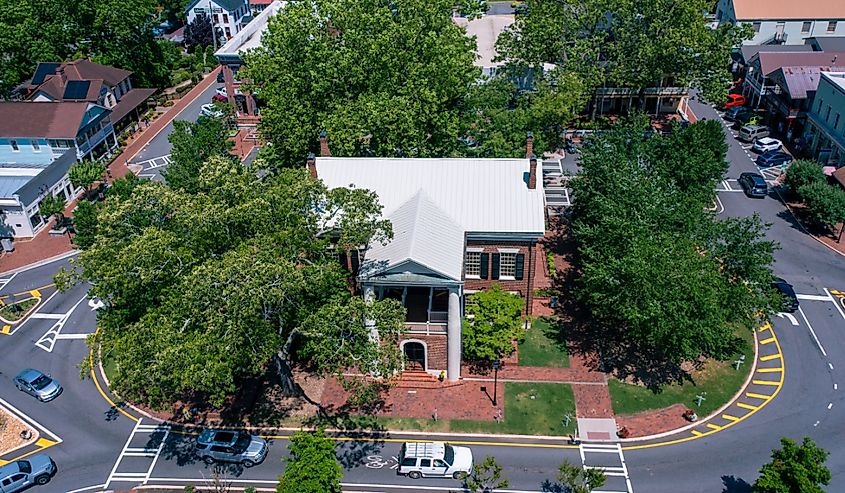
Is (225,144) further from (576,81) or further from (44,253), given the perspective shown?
(576,81)

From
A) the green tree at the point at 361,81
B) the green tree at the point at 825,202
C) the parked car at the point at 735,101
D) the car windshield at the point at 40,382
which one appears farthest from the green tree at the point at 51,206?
the parked car at the point at 735,101

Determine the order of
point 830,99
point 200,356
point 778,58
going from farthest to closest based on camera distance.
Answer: point 778,58 < point 830,99 < point 200,356

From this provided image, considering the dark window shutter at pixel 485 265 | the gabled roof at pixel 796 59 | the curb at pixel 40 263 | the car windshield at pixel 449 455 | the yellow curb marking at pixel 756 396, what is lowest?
the yellow curb marking at pixel 756 396

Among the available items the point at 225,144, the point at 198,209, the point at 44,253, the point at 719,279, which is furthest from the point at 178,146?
the point at 719,279

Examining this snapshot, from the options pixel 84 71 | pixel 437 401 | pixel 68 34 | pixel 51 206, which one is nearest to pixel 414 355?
pixel 437 401

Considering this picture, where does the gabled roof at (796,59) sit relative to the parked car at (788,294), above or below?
above

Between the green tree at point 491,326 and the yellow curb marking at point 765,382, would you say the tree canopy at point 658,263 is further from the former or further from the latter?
the green tree at point 491,326

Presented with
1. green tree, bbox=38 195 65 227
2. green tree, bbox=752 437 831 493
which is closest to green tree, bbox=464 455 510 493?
green tree, bbox=752 437 831 493
